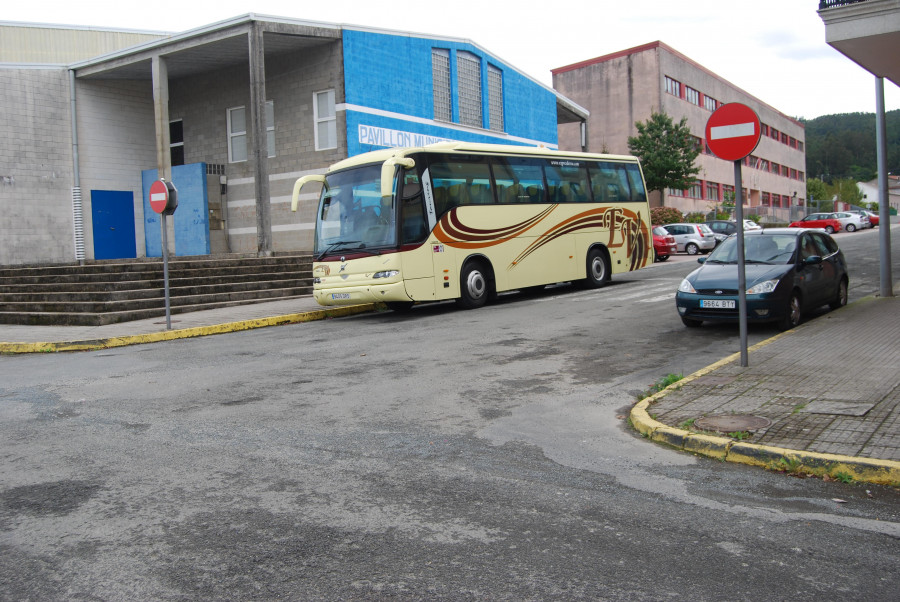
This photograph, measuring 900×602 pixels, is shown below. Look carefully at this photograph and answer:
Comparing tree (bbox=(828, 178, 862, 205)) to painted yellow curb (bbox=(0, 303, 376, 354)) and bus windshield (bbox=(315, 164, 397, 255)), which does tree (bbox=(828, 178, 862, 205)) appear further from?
painted yellow curb (bbox=(0, 303, 376, 354))

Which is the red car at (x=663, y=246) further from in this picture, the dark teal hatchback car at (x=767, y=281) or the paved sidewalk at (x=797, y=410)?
the paved sidewalk at (x=797, y=410)

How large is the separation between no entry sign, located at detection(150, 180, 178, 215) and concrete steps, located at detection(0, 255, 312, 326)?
9.12ft

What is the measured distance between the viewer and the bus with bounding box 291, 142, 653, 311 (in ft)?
47.4

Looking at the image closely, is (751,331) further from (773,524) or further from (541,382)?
(773,524)

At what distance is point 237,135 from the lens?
28062 millimetres

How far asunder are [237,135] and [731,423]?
2531 cm

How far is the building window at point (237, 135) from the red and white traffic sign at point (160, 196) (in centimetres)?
1479

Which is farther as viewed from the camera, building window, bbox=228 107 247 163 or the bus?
building window, bbox=228 107 247 163

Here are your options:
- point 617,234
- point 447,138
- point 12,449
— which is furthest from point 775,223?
point 12,449

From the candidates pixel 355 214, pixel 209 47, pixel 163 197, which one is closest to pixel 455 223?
pixel 355 214

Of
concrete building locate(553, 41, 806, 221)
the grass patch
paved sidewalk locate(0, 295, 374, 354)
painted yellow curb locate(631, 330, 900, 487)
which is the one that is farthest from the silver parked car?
painted yellow curb locate(631, 330, 900, 487)

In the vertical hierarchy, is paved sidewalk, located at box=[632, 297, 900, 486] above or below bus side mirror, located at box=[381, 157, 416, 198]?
below

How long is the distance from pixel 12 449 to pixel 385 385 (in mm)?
3522

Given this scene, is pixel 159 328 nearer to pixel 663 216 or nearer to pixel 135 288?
pixel 135 288
